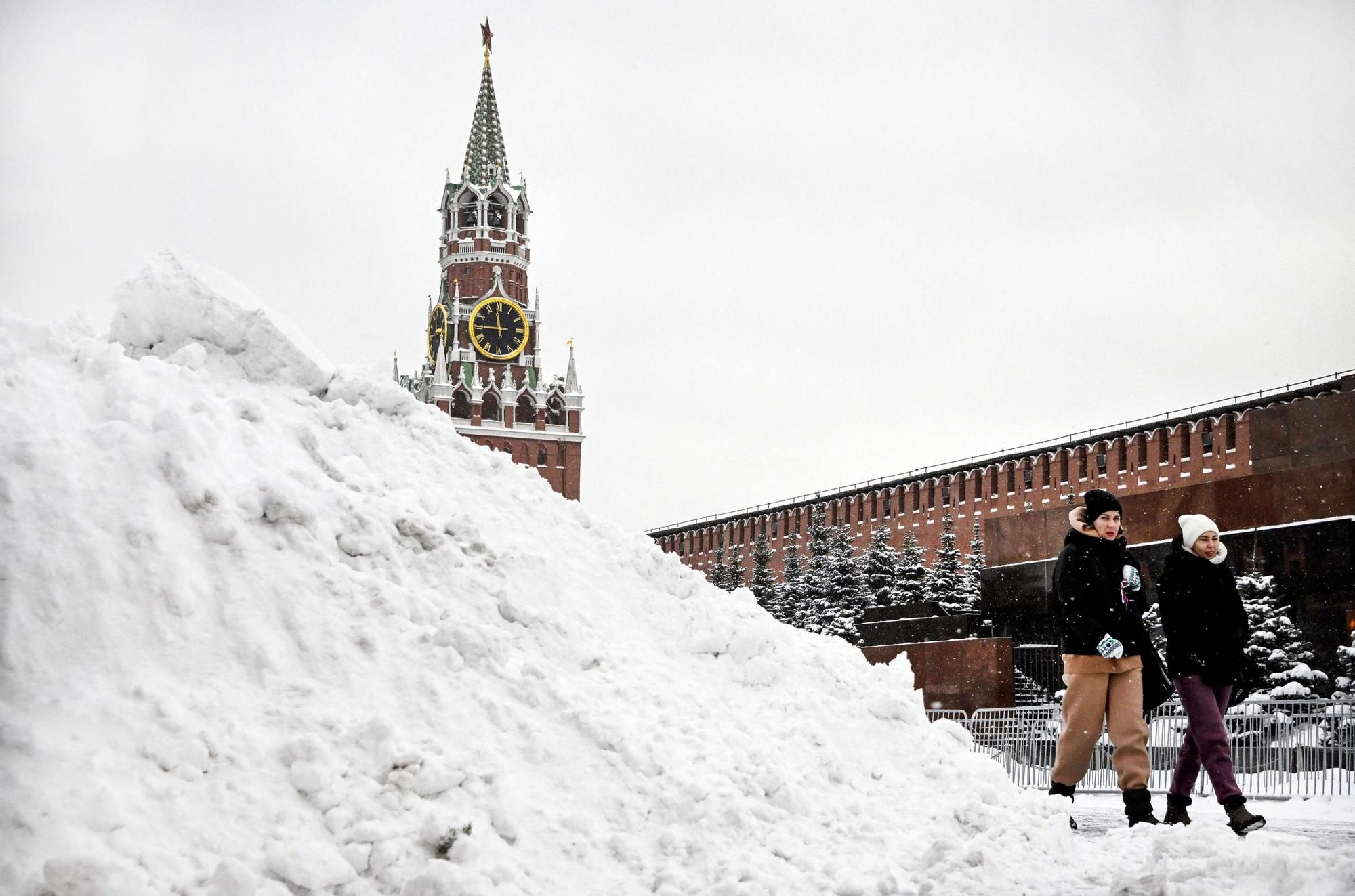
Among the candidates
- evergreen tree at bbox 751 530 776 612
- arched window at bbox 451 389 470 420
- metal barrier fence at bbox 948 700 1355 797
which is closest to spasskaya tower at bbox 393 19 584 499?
arched window at bbox 451 389 470 420

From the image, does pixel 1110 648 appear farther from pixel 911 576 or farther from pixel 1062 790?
pixel 911 576

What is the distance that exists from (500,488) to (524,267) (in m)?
78.8

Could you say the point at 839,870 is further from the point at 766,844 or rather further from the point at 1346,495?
the point at 1346,495

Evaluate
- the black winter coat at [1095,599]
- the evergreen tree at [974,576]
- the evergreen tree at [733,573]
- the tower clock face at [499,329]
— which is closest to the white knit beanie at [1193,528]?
the black winter coat at [1095,599]

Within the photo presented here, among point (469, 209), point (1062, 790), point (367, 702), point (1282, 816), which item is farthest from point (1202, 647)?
point (469, 209)

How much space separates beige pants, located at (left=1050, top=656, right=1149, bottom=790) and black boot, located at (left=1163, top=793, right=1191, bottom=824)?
21 centimetres

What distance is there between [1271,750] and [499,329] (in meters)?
74.1

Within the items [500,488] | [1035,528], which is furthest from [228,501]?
[1035,528]

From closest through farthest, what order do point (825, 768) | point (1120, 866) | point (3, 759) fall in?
point (3, 759)
point (1120, 866)
point (825, 768)

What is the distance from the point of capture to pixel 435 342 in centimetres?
8338

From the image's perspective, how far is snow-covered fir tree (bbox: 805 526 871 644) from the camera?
136 ft

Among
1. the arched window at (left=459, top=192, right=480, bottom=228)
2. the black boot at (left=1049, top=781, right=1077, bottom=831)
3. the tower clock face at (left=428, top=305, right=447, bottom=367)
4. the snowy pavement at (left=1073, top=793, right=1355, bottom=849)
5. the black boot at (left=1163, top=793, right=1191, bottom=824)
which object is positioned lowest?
the snowy pavement at (left=1073, top=793, right=1355, bottom=849)

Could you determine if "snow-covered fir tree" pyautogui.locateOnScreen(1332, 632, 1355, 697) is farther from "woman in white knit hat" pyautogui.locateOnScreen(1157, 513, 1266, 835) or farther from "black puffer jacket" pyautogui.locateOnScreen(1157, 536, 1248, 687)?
"black puffer jacket" pyautogui.locateOnScreen(1157, 536, 1248, 687)

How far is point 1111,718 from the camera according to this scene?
668cm
